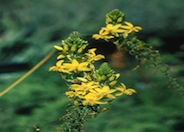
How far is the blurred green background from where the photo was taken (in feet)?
11.2

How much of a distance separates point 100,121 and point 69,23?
1.19m

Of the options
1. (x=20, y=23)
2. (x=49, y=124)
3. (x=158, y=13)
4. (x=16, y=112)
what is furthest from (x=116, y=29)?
(x=20, y=23)

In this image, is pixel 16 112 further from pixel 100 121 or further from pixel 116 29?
pixel 116 29

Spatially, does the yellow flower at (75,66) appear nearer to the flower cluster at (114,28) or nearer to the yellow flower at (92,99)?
the yellow flower at (92,99)

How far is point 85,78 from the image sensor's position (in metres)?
1.61

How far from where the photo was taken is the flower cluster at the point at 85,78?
152 cm

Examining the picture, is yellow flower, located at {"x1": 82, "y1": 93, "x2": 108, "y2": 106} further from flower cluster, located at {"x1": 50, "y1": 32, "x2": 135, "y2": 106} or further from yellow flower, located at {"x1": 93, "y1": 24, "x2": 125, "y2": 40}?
yellow flower, located at {"x1": 93, "y1": 24, "x2": 125, "y2": 40}

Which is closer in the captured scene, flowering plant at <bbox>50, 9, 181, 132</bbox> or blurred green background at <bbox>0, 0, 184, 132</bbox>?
flowering plant at <bbox>50, 9, 181, 132</bbox>

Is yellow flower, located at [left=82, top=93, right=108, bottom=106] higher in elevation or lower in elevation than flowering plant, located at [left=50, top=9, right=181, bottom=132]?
lower

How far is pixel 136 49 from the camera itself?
1.87 meters

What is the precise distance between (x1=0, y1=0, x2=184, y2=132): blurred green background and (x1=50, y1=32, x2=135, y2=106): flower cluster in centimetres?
164

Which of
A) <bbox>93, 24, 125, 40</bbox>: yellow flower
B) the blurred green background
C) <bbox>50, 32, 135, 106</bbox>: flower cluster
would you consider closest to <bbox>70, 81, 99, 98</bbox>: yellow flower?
<bbox>50, 32, 135, 106</bbox>: flower cluster

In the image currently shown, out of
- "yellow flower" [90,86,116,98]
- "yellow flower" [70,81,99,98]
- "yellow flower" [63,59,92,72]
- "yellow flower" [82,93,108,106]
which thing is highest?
"yellow flower" [63,59,92,72]

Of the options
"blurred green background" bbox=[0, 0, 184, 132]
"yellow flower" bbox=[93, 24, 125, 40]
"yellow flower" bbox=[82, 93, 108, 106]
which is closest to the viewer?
"yellow flower" bbox=[82, 93, 108, 106]
